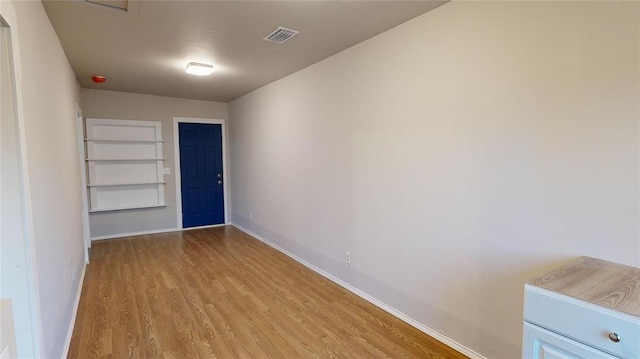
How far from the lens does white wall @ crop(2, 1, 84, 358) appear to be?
1685 mm

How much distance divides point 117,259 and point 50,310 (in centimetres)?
260

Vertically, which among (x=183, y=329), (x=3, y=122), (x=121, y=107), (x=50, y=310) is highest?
(x=121, y=107)

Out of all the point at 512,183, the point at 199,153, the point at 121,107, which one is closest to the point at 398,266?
the point at 512,183

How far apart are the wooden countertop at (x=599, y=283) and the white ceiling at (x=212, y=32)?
6.12 ft

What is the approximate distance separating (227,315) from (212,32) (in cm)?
245

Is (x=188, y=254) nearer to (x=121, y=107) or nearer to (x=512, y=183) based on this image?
(x=121, y=107)

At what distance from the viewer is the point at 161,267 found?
403cm

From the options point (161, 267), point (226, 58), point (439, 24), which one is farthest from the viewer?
point (161, 267)

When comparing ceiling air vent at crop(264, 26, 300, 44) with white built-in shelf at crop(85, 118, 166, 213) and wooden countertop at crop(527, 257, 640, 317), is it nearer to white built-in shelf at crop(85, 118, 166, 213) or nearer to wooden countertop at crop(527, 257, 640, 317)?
wooden countertop at crop(527, 257, 640, 317)

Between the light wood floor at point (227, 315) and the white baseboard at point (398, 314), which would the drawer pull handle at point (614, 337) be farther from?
the light wood floor at point (227, 315)

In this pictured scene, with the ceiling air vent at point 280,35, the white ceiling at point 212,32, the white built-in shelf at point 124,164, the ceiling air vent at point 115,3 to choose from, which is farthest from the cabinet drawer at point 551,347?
the white built-in shelf at point 124,164

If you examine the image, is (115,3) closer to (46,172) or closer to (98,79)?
(46,172)

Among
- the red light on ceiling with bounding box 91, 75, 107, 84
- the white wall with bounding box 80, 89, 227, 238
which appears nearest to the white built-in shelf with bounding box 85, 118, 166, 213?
the white wall with bounding box 80, 89, 227, 238

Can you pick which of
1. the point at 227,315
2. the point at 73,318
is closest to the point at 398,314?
the point at 227,315
